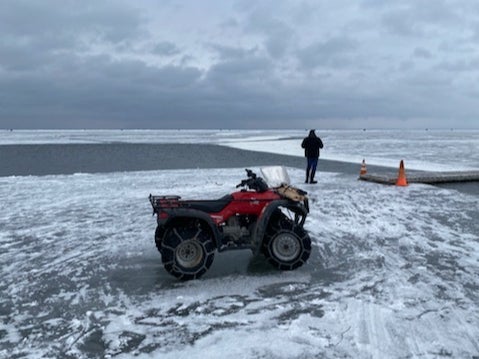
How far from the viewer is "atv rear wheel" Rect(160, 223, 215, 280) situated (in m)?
4.82

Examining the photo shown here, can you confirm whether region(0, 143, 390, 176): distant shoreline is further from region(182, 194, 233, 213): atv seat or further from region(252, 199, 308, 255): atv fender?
region(182, 194, 233, 213): atv seat

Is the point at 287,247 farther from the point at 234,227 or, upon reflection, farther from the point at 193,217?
the point at 193,217

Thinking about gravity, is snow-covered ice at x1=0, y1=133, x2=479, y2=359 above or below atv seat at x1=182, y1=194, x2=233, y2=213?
below

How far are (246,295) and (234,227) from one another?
98 cm

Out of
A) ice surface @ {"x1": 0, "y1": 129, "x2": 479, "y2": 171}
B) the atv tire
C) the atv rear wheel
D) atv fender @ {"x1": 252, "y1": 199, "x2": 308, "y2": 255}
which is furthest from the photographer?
ice surface @ {"x1": 0, "y1": 129, "x2": 479, "y2": 171}

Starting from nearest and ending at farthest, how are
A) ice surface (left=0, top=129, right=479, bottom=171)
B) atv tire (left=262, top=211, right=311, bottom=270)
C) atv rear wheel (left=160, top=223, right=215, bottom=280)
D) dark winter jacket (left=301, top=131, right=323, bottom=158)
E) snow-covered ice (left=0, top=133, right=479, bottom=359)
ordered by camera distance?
snow-covered ice (left=0, top=133, right=479, bottom=359) < atv rear wheel (left=160, top=223, right=215, bottom=280) < atv tire (left=262, top=211, right=311, bottom=270) < dark winter jacket (left=301, top=131, right=323, bottom=158) < ice surface (left=0, top=129, right=479, bottom=171)

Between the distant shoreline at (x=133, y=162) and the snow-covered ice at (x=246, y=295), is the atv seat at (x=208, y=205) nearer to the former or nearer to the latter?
the snow-covered ice at (x=246, y=295)

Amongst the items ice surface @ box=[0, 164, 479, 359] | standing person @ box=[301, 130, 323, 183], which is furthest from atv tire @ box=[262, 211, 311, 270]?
standing person @ box=[301, 130, 323, 183]

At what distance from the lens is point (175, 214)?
15.8 ft

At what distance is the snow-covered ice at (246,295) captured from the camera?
3.43m

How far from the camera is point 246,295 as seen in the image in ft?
14.8

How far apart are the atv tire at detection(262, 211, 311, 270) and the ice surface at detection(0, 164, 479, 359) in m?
0.13

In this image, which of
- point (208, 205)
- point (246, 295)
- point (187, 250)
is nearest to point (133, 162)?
point (208, 205)

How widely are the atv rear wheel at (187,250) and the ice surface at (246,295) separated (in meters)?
0.17
